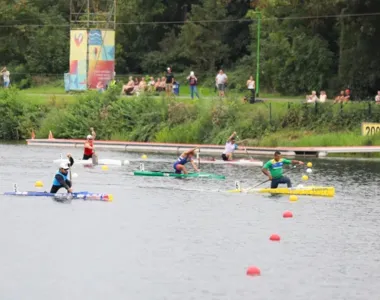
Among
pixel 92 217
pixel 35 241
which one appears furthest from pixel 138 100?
pixel 35 241

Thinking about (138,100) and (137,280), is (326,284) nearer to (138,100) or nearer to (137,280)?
(137,280)

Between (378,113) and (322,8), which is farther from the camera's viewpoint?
(322,8)

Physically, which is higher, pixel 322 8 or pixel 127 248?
pixel 322 8

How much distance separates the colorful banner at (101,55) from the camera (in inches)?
3172

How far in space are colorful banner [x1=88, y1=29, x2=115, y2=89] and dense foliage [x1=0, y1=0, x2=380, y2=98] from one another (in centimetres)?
1140

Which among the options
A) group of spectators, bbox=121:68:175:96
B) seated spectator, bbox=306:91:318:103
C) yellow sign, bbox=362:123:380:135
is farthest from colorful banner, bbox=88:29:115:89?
yellow sign, bbox=362:123:380:135

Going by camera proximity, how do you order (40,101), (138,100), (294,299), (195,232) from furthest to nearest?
(40,101) < (138,100) < (195,232) < (294,299)

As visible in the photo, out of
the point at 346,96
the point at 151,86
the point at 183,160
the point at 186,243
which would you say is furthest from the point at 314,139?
the point at 186,243

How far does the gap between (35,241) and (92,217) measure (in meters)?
5.22

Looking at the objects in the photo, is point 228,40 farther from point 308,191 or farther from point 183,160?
point 308,191

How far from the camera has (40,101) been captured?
→ 8050 cm

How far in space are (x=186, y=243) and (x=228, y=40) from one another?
6043 cm

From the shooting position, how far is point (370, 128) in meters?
67.6

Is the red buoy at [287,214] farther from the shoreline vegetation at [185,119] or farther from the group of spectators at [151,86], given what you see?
the group of spectators at [151,86]
